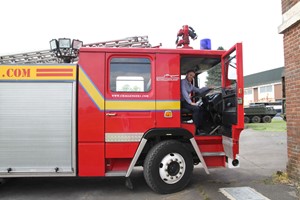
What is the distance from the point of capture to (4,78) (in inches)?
239

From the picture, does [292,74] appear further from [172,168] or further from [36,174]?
[36,174]

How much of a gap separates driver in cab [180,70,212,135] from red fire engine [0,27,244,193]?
35cm

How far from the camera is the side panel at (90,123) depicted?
6.07m

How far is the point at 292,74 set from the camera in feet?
22.0

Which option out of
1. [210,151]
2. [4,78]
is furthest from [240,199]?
[4,78]

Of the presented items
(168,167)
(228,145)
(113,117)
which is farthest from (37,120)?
(228,145)

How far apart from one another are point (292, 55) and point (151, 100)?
3003mm

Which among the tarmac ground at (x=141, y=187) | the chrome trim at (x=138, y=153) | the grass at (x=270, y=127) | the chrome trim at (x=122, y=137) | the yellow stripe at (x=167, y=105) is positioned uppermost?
the yellow stripe at (x=167, y=105)

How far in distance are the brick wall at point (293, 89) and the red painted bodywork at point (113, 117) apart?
135 centimetres

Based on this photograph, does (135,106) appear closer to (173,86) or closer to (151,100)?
(151,100)

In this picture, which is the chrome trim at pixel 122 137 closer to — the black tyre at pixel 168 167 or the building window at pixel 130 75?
the black tyre at pixel 168 167

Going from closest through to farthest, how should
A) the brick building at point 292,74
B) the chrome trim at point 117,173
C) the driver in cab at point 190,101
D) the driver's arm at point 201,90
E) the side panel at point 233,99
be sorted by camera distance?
the side panel at point 233,99 < the chrome trim at point 117,173 < the brick building at point 292,74 < the driver in cab at point 190,101 < the driver's arm at point 201,90

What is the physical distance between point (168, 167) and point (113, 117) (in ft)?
4.49

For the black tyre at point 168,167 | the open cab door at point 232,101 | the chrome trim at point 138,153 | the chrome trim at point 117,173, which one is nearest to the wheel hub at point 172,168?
the black tyre at point 168,167
